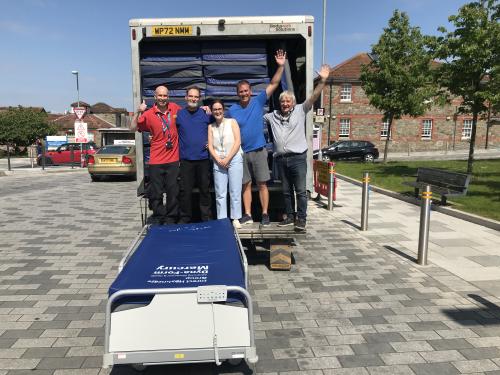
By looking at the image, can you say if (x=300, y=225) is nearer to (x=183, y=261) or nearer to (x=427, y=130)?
(x=183, y=261)

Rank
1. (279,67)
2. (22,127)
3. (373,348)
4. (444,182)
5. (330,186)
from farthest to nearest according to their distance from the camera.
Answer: (22,127) → (330,186) → (444,182) → (279,67) → (373,348)

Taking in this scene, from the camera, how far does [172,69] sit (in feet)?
19.8

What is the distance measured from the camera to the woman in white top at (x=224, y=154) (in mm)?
5223

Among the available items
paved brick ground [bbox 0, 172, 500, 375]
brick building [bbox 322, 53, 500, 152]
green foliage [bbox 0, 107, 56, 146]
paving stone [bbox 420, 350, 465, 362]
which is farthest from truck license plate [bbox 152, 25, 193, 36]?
green foliage [bbox 0, 107, 56, 146]

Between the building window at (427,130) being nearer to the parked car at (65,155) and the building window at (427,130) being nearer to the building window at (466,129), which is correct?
the building window at (466,129)

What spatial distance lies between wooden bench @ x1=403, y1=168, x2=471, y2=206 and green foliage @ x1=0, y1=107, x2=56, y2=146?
4169 cm

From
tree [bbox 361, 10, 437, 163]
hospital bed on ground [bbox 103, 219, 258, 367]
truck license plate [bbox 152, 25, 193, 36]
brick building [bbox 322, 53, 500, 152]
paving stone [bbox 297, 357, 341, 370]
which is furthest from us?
brick building [bbox 322, 53, 500, 152]

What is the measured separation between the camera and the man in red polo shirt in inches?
212

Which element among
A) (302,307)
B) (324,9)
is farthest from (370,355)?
(324,9)

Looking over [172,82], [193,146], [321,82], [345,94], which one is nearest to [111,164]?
[172,82]

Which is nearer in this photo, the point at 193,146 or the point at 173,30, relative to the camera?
the point at 193,146

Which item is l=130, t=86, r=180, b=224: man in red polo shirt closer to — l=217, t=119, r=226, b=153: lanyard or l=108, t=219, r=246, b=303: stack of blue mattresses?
l=217, t=119, r=226, b=153: lanyard

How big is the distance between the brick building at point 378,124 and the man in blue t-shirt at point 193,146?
107ft

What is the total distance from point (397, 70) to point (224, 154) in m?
19.3
